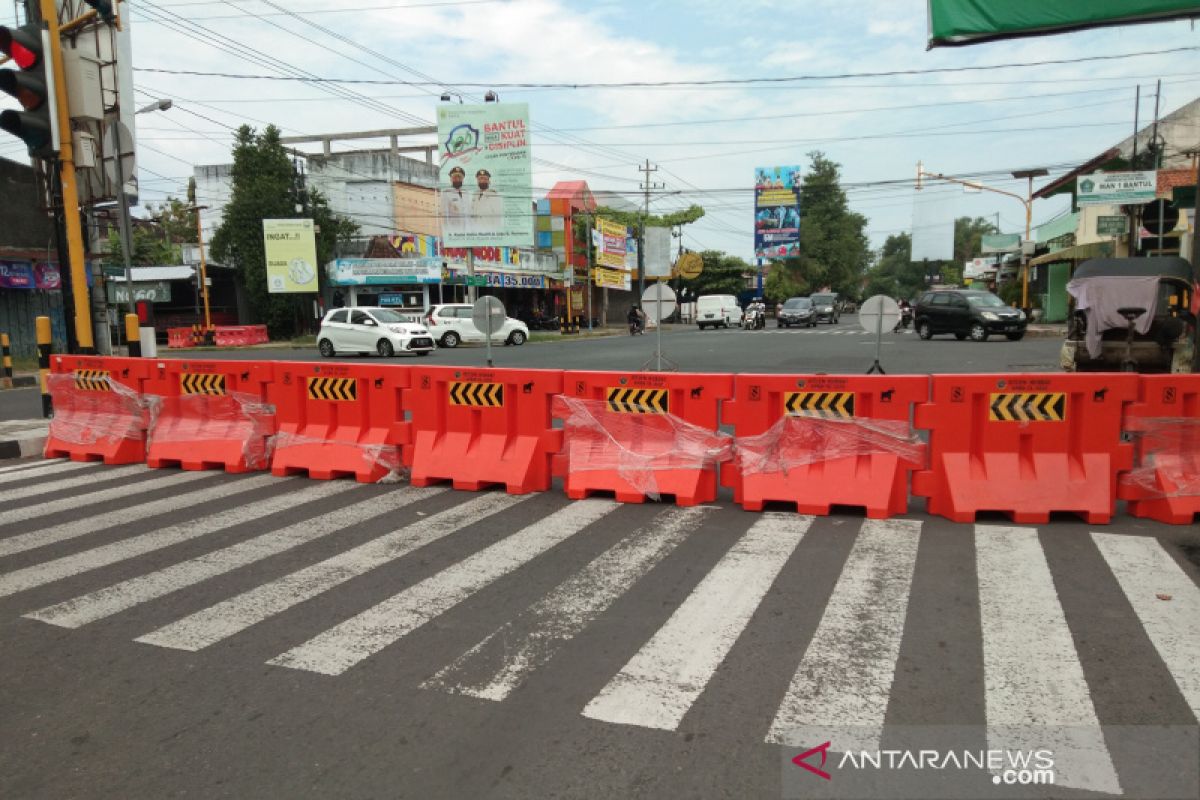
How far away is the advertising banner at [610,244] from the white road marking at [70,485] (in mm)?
49746

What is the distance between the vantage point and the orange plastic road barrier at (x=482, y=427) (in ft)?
23.7

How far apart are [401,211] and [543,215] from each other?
40.3 feet

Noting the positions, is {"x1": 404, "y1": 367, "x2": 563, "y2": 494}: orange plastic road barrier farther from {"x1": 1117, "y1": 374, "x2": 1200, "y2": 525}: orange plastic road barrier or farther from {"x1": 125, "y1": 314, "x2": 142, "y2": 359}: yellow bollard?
{"x1": 125, "y1": 314, "x2": 142, "y2": 359}: yellow bollard

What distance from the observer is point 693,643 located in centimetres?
396

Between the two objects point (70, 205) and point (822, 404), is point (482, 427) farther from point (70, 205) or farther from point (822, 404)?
point (70, 205)

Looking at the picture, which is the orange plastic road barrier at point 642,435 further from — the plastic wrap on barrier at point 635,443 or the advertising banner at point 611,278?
the advertising banner at point 611,278

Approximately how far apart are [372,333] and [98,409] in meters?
17.7

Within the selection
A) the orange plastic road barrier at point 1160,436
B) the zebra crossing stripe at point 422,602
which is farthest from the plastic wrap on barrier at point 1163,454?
the zebra crossing stripe at point 422,602

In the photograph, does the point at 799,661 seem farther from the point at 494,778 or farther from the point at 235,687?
the point at 235,687

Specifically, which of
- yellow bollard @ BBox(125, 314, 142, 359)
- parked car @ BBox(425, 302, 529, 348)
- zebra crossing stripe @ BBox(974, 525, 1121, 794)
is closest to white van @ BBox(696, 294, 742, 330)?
parked car @ BBox(425, 302, 529, 348)

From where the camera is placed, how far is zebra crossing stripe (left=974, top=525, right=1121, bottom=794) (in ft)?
9.54

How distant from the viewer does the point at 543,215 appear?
Answer: 57531 millimetres

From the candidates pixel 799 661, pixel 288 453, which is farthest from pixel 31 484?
pixel 799 661

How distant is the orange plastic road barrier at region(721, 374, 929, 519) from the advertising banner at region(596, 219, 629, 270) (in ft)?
168
